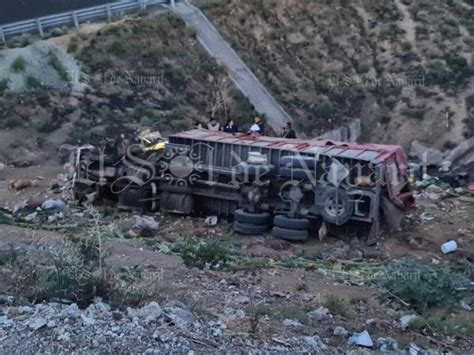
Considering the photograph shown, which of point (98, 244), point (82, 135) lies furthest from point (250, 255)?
point (82, 135)

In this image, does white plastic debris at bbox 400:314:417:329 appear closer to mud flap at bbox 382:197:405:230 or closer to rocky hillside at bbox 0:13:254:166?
mud flap at bbox 382:197:405:230

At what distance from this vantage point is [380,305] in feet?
34.9

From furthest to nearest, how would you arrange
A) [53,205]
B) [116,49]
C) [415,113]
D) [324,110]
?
[324,110] → [415,113] → [116,49] → [53,205]

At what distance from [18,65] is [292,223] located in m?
13.6

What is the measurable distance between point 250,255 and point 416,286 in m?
3.95

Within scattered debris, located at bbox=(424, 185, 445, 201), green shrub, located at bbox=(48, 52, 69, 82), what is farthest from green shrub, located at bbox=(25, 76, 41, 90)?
scattered debris, located at bbox=(424, 185, 445, 201)

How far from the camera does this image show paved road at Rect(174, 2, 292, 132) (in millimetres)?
28219

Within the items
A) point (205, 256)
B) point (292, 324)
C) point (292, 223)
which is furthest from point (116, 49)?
point (292, 324)

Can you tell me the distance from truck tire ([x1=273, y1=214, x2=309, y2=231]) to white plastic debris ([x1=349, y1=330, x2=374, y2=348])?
6622 mm

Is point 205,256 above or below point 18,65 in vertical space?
below

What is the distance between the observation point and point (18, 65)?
25.5m

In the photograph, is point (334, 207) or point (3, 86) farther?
point (3, 86)

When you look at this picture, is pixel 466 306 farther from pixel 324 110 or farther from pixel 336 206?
pixel 324 110

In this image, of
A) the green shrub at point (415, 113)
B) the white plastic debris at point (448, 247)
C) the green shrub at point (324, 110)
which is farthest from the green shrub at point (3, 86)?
the white plastic debris at point (448, 247)
